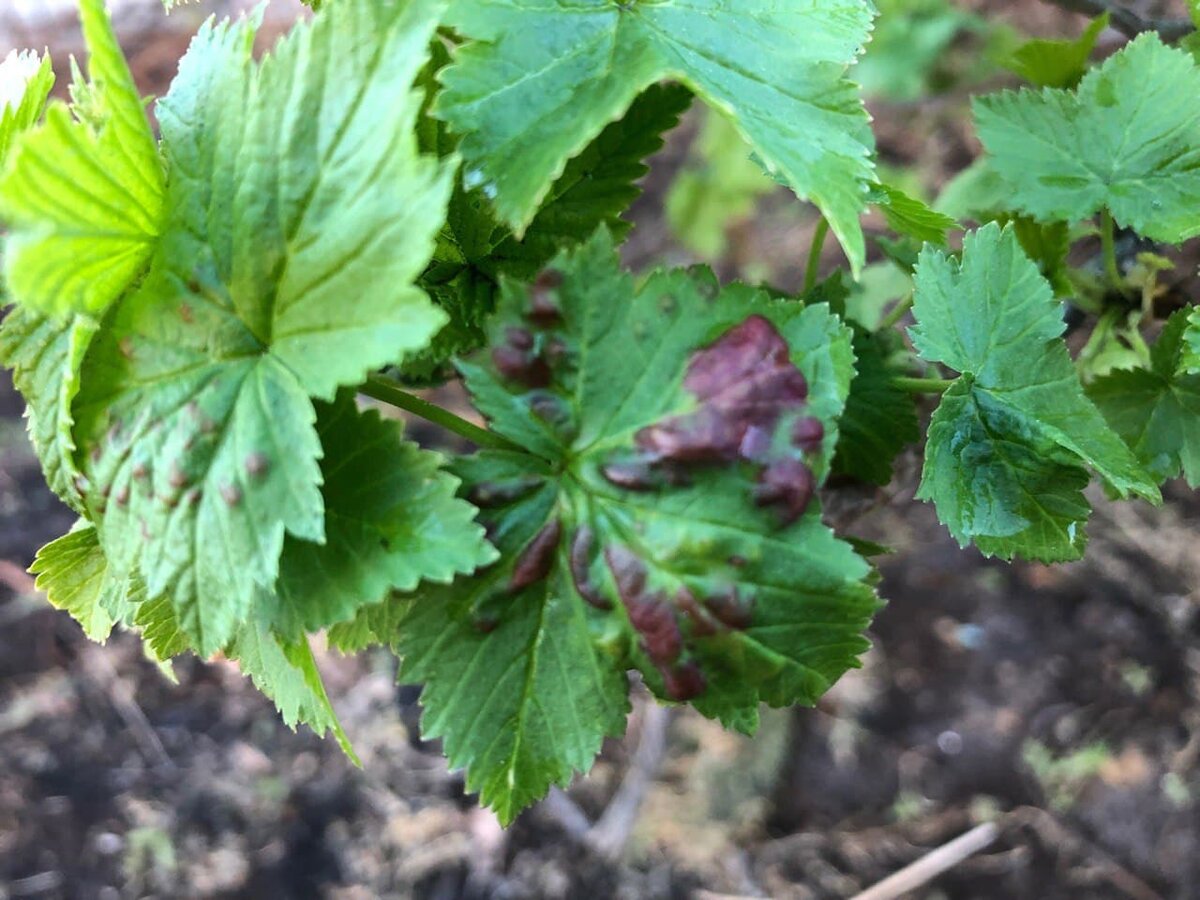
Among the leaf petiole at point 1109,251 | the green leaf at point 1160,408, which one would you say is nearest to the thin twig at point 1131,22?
the leaf petiole at point 1109,251

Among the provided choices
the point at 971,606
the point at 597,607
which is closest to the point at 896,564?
the point at 971,606

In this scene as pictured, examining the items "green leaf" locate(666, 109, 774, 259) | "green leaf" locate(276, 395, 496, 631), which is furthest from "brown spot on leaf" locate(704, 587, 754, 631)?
"green leaf" locate(666, 109, 774, 259)

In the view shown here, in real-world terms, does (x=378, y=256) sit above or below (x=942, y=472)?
above

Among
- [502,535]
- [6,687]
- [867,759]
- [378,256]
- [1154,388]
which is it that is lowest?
[867,759]

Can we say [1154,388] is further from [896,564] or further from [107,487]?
[896,564]

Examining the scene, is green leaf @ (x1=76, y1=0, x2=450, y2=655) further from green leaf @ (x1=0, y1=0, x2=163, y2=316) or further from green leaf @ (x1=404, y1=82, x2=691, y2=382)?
green leaf @ (x1=404, y1=82, x2=691, y2=382)

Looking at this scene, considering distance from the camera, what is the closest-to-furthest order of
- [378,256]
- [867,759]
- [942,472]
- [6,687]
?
[378,256]
[942,472]
[867,759]
[6,687]

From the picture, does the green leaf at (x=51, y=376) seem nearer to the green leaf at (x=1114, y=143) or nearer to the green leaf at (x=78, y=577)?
the green leaf at (x=78, y=577)
